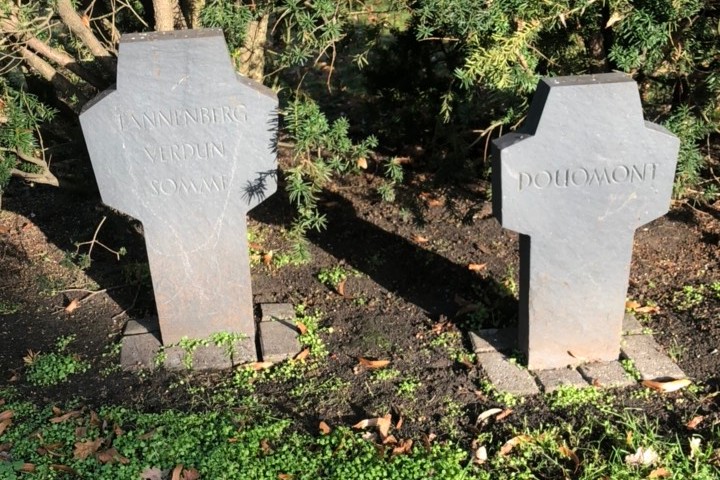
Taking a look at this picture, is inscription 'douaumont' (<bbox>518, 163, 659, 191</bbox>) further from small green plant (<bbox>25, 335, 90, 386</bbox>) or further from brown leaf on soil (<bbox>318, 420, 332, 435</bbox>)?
small green plant (<bbox>25, 335, 90, 386</bbox>)

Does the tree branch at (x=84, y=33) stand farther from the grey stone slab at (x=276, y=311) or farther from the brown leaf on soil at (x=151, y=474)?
the brown leaf on soil at (x=151, y=474)

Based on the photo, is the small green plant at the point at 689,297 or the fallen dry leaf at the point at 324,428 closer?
the fallen dry leaf at the point at 324,428

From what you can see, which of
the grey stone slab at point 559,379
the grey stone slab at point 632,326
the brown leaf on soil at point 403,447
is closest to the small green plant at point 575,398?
the grey stone slab at point 559,379

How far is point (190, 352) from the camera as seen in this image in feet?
14.6

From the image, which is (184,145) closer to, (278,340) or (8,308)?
(278,340)

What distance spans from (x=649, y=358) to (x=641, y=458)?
2.79 feet

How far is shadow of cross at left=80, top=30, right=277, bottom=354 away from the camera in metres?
3.83

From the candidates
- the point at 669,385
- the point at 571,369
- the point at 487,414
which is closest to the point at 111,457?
the point at 487,414

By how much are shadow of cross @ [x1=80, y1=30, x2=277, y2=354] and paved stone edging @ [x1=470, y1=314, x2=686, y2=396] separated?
1.30 metres

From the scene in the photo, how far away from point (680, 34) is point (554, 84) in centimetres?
129

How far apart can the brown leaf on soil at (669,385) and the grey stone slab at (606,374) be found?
0.30 ft

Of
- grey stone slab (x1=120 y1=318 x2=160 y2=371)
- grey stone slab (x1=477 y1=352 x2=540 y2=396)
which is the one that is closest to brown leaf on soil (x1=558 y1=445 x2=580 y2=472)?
grey stone slab (x1=477 y1=352 x2=540 y2=396)

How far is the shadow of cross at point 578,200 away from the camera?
3.64 metres

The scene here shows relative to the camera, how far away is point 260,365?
14.3 feet
